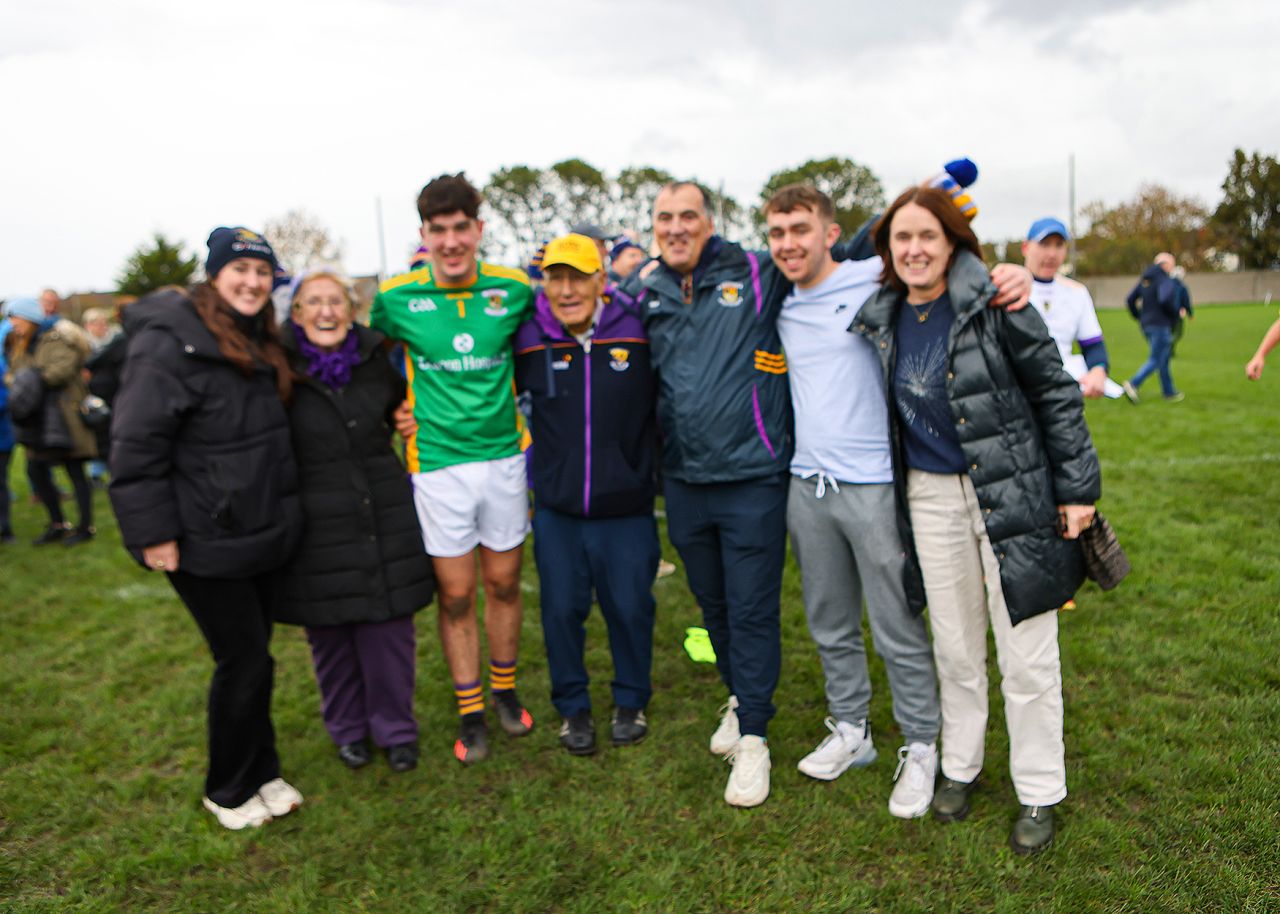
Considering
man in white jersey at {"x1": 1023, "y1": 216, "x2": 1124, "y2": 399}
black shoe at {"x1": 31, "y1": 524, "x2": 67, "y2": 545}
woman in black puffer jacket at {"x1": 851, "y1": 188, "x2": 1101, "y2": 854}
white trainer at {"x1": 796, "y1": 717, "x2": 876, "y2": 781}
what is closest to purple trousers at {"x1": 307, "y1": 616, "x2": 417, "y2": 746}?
white trainer at {"x1": 796, "y1": 717, "x2": 876, "y2": 781}

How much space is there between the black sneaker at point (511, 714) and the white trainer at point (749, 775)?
1006 millimetres

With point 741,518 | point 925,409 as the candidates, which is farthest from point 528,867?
point 925,409

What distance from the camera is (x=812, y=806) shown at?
9.95 ft

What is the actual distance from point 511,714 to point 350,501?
1.27 meters

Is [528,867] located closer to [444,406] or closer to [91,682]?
[444,406]

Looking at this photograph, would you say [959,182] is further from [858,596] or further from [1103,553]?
[858,596]

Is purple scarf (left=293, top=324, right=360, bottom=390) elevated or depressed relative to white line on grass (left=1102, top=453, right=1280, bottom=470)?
elevated

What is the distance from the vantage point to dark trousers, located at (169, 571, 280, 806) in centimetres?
288

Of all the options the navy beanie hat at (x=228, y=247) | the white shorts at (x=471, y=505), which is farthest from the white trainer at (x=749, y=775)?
the navy beanie hat at (x=228, y=247)

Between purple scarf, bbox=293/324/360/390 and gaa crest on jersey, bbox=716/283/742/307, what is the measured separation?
1.45 meters

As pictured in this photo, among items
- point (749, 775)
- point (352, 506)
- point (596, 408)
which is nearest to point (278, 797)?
point (352, 506)

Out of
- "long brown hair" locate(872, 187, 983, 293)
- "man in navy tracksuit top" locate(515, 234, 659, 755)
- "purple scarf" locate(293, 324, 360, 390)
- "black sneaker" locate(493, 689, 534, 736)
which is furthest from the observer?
"black sneaker" locate(493, 689, 534, 736)

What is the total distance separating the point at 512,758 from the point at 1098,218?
63906mm

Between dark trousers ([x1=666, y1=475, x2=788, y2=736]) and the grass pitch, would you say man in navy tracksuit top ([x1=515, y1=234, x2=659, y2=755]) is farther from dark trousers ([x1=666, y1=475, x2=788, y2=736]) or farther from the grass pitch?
the grass pitch
